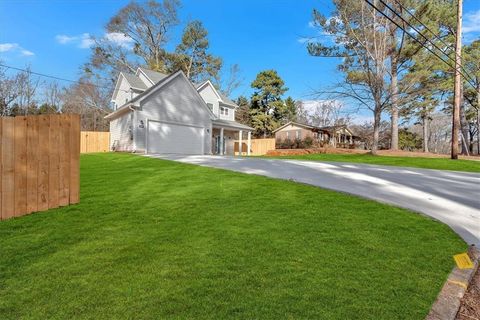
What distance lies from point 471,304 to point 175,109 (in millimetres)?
18751

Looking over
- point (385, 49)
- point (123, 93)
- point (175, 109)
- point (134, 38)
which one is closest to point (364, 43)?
point (385, 49)

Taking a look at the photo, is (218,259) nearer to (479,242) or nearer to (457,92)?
(479,242)

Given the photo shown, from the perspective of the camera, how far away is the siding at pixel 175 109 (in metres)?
18.0

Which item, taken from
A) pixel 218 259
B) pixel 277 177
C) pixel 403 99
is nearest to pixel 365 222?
pixel 218 259

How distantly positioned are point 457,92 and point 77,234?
61.9 feet

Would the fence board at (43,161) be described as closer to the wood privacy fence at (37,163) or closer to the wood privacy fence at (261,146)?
the wood privacy fence at (37,163)

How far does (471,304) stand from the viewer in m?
2.70

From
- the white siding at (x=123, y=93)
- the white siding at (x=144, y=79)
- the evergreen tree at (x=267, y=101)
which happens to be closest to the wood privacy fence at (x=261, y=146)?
the evergreen tree at (x=267, y=101)

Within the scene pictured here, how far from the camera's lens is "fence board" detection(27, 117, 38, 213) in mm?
4660

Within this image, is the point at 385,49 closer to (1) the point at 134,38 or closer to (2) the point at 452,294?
(2) the point at 452,294

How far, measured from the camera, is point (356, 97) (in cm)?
1953

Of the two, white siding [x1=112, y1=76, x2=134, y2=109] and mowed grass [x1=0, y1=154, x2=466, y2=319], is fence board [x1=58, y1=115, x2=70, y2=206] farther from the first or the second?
white siding [x1=112, y1=76, x2=134, y2=109]

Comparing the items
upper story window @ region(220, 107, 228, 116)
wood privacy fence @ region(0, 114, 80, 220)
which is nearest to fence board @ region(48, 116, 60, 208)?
wood privacy fence @ region(0, 114, 80, 220)

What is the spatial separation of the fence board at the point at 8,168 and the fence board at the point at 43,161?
0.34m
